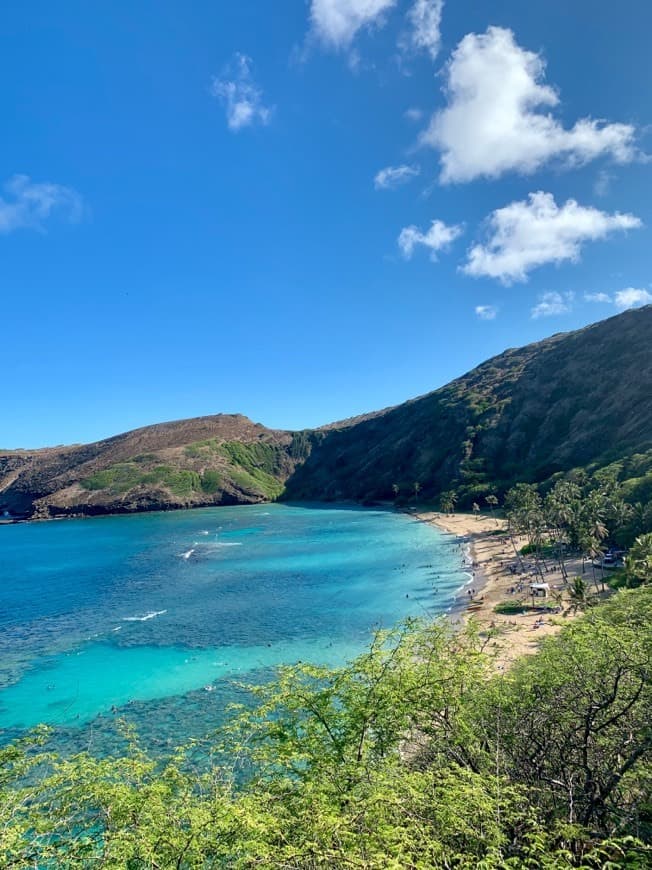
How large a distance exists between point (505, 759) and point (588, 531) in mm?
62655

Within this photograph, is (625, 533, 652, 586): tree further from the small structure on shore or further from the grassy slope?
the grassy slope

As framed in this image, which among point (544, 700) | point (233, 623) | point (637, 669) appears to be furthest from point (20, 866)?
point (233, 623)

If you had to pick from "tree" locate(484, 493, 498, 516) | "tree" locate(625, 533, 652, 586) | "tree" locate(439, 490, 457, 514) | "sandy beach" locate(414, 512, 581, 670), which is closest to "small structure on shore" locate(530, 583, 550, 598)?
"sandy beach" locate(414, 512, 581, 670)

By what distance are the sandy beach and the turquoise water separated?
451 centimetres

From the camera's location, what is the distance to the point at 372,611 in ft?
212

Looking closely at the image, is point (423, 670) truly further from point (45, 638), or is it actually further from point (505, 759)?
point (45, 638)

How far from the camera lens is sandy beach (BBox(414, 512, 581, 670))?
43.0 meters

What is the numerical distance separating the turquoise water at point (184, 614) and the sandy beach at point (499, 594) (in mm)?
4510

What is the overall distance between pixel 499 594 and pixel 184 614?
46.2 meters

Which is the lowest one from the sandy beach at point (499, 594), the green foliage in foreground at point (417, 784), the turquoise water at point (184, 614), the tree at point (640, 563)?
the sandy beach at point (499, 594)

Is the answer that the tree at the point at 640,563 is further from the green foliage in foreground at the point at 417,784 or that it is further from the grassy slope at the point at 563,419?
the grassy slope at the point at 563,419

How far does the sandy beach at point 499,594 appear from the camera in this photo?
141ft

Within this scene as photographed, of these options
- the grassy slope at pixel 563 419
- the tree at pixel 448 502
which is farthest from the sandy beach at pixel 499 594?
the grassy slope at pixel 563 419

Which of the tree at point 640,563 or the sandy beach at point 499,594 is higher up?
the tree at point 640,563
